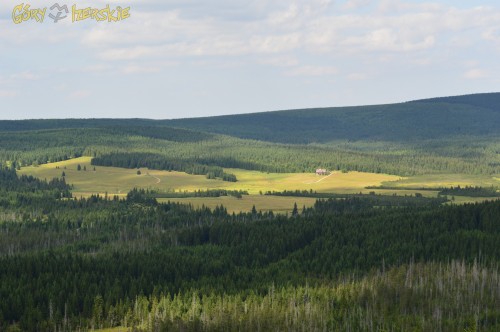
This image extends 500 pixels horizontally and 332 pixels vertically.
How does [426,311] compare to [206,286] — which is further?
[206,286]

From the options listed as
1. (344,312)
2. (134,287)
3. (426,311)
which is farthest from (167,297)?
(426,311)

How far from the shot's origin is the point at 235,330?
15838cm

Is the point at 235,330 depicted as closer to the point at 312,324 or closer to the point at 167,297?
the point at 312,324

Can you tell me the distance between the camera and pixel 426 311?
177 meters

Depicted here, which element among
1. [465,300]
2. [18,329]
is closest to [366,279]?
[465,300]

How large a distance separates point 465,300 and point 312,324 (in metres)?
34.9

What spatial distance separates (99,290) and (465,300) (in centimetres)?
6763

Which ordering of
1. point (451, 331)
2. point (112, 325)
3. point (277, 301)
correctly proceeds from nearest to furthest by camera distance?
point (451, 331)
point (112, 325)
point (277, 301)

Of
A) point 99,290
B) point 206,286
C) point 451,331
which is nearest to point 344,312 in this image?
point 451,331

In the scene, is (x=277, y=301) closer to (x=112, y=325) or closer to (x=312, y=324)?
(x=312, y=324)

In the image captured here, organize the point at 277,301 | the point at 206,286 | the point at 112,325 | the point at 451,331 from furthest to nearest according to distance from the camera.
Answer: the point at 206,286 → the point at 277,301 → the point at 112,325 → the point at 451,331

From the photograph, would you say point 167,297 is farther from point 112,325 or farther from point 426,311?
point 426,311

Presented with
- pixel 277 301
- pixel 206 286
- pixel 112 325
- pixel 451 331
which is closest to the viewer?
pixel 451 331

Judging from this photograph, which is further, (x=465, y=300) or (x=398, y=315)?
(x=465, y=300)
